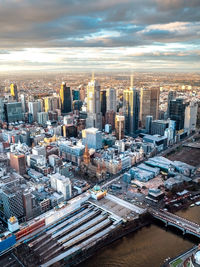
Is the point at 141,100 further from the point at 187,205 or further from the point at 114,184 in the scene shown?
the point at 187,205

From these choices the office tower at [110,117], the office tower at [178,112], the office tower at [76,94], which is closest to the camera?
the office tower at [178,112]

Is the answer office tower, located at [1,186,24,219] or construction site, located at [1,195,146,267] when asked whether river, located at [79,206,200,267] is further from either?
office tower, located at [1,186,24,219]

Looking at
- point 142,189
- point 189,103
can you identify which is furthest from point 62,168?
point 189,103

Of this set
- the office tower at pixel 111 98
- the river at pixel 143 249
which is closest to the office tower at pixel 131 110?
the office tower at pixel 111 98

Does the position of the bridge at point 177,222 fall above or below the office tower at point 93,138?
below

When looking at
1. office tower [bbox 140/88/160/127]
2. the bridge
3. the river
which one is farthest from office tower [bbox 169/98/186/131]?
the river

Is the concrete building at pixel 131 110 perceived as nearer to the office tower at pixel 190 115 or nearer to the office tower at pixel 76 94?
the office tower at pixel 190 115

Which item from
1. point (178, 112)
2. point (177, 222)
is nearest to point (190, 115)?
point (178, 112)
